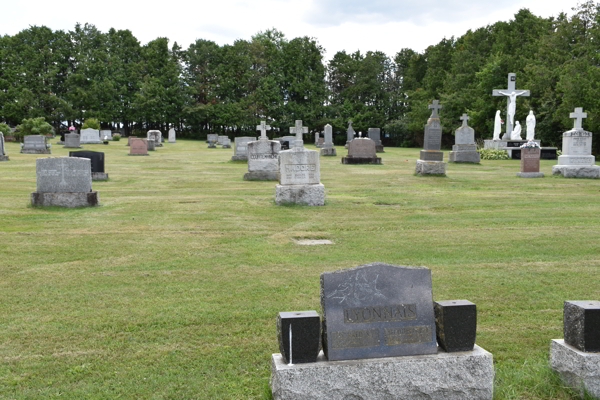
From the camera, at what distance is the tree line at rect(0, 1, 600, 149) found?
52.9 m

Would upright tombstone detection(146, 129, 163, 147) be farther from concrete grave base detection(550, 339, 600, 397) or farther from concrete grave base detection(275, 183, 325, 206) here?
concrete grave base detection(550, 339, 600, 397)

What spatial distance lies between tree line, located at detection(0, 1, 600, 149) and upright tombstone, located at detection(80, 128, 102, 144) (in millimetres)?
Answer: 15511

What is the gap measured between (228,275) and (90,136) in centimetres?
3937

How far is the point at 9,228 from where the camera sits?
10172 millimetres

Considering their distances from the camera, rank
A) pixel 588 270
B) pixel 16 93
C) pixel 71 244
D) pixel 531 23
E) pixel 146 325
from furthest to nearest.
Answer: pixel 16 93 → pixel 531 23 → pixel 71 244 → pixel 588 270 → pixel 146 325

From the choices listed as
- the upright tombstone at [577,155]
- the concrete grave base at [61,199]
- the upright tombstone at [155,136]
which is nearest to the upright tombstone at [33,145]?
the upright tombstone at [155,136]

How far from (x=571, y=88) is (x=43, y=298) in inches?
1295

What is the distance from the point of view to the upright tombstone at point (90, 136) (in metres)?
43.1

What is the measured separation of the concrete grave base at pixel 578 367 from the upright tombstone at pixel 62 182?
10.8 m

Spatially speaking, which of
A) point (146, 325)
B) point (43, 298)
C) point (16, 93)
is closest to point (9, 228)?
point (43, 298)

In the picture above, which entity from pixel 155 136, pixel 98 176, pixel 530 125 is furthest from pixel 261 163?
pixel 155 136

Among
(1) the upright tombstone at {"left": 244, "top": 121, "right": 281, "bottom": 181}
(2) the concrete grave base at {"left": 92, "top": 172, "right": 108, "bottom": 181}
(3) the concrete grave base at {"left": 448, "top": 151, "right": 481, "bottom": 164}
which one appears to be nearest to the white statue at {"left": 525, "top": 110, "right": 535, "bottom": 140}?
(3) the concrete grave base at {"left": 448, "top": 151, "right": 481, "bottom": 164}

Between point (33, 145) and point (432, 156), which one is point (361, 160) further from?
point (33, 145)

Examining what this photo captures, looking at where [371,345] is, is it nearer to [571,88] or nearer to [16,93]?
[571,88]
